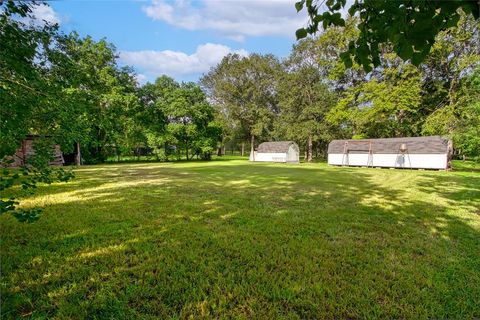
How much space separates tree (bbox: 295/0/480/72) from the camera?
1.68 metres

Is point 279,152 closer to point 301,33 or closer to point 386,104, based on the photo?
point 386,104

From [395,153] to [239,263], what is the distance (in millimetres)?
26505

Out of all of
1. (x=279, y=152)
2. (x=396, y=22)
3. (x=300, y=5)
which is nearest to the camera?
(x=396, y=22)

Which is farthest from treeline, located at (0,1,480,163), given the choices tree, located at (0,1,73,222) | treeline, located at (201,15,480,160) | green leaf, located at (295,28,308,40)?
green leaf, located at (295,28,308,40)

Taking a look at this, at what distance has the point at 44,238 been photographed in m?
4.41

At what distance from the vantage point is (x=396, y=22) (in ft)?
6.21

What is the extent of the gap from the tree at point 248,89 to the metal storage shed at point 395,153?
16.9m

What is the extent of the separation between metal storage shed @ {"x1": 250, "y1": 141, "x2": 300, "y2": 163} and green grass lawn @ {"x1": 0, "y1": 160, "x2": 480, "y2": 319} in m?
29.5

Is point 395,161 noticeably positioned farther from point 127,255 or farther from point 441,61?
point 127,255

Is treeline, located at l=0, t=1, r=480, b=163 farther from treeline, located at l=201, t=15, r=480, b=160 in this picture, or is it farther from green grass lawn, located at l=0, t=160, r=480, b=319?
green grass lawn, located at l=0, t=160, r=480, b=319

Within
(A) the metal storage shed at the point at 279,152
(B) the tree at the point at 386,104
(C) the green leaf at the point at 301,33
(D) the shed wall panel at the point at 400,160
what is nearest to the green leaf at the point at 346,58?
(C) the green leaf at the point at 301,33

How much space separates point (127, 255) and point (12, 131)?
217cm

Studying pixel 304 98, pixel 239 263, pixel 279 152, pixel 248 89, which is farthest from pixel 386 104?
pixel 239 263

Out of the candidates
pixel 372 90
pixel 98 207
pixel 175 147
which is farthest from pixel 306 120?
pixel 98 207
